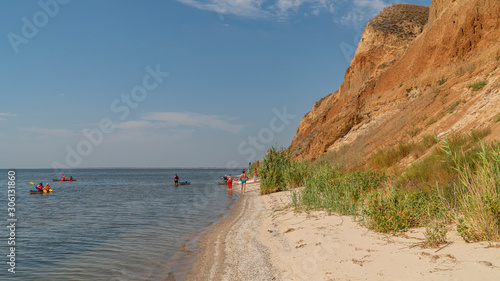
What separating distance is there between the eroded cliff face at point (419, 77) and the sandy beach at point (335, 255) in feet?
21.4

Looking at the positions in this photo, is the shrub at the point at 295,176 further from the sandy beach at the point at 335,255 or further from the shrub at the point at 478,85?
the sandy beach at the point at 335,255

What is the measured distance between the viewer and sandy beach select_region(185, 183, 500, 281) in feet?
13.3

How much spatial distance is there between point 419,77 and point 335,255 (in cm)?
2139

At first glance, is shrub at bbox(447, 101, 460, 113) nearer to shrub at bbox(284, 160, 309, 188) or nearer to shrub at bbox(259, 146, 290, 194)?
shrub at bbox(284, 160, 309, 188)

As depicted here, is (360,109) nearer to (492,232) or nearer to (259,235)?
(259,235)

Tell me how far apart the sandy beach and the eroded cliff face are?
652 cm

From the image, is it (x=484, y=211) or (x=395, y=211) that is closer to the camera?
(x=484, y=211)

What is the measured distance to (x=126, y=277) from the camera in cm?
658

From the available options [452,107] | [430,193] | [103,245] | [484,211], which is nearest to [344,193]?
[430,193]

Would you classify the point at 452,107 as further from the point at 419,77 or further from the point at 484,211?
the point at 484,211

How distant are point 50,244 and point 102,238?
141 centimetres

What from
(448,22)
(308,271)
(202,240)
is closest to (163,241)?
(202,240)

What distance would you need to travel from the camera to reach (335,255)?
5355 mm

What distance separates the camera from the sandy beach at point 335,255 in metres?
4.05
